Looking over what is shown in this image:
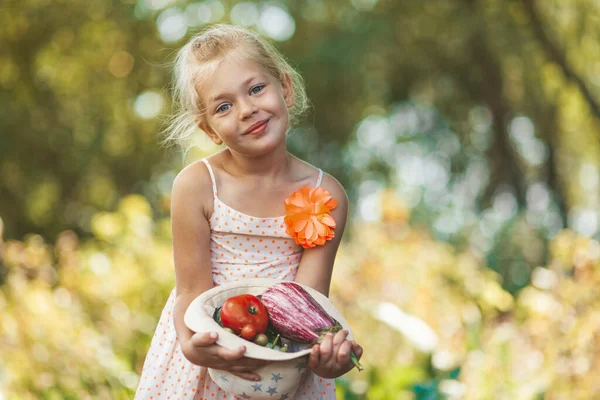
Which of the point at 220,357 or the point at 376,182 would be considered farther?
the point at 376,182

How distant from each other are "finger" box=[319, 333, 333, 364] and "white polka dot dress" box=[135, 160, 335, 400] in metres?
0.38

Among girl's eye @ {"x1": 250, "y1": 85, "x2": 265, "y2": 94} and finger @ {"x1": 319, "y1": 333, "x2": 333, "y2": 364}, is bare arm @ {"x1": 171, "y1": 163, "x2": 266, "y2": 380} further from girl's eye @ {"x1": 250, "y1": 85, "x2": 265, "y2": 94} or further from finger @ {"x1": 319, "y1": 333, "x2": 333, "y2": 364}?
finger @ {"x1": 319, "y1": 333, "x2": 333, "y2": 364}

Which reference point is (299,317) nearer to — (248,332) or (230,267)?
(248,332)

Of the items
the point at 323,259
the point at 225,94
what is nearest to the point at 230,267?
the point at 323,259

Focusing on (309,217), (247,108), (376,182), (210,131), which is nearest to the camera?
(247,108)

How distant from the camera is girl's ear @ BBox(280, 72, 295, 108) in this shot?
1887 mm

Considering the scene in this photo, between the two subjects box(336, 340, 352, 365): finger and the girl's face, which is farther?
the girl's face

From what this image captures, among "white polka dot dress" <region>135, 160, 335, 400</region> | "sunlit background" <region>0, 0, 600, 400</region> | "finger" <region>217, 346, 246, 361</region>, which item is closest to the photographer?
"finger" <region>217, 346, 246, 361</region>

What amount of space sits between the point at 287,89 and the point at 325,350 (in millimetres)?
759

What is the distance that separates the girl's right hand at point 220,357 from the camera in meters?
1.46

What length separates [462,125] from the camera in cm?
847

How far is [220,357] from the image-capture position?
4.87 ft

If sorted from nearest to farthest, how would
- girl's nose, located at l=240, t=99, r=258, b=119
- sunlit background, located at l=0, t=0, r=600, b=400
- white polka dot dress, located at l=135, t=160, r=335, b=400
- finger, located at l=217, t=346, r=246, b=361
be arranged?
finger, located at l=217, t=346, r=246, b=361 < girl's nose, located at l=240, t=99, r=258, b=119 < white polka dot dress, located at l=135, t=160, r=335, b=400 < sunlit background, located at l=0, t=0, r=600, b=400

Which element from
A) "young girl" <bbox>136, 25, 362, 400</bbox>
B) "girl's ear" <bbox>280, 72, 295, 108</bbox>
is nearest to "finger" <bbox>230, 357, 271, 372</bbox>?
"young girl" <bbox>136, 25, 362, 400</bbox>
